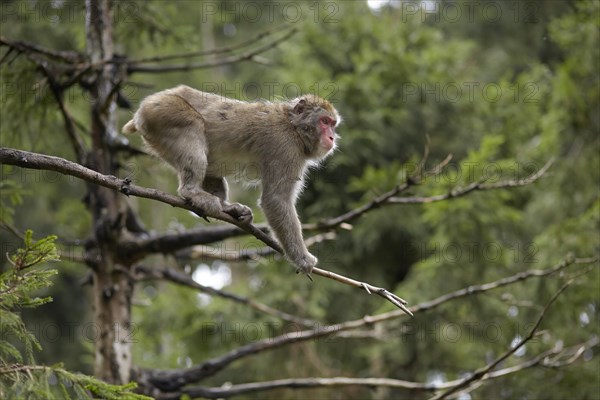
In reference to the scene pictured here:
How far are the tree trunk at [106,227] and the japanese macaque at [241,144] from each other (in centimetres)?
64

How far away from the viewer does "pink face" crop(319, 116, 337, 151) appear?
5996mm

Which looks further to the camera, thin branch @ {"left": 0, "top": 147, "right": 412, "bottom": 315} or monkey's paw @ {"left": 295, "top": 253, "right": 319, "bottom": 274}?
monkey's paw @ {"left": 295, "top": 253, "right": 319, "bottom": 274}

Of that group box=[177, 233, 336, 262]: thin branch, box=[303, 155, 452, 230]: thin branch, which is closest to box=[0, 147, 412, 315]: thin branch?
box=[303, 155, 452, 230]: thin branch

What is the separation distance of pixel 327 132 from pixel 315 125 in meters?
0.13

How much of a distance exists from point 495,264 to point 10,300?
24.6ft

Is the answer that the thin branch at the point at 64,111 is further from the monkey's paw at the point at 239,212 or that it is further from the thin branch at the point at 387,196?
the thin branch at the point at 387,196

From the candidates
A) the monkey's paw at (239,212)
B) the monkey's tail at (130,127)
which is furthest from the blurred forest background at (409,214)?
the monkey's paw at (239,212)

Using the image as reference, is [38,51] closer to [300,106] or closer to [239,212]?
[300,106]

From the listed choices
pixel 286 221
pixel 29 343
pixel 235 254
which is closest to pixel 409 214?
pixel 235 254

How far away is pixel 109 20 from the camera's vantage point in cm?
678

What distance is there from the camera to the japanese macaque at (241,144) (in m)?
5.32

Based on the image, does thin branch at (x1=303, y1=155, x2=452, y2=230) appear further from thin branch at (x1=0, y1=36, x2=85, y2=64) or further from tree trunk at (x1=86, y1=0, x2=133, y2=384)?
thin branch at (x1=0, y1=36, x2=85, y2=64)

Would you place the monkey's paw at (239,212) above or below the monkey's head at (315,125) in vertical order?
below

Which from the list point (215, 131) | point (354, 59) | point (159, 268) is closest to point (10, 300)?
point (215, 131)
